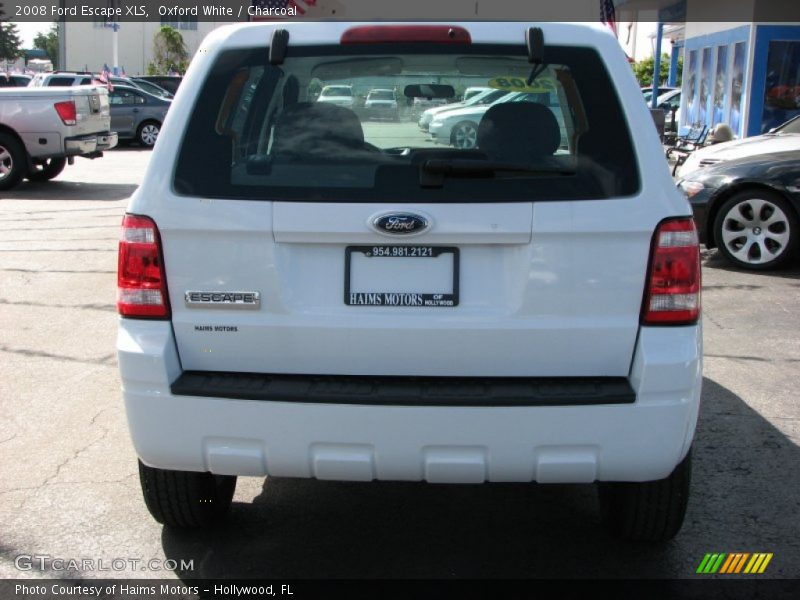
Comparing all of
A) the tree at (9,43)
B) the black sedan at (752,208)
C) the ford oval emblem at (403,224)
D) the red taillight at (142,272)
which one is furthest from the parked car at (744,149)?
the tree at (9,43)

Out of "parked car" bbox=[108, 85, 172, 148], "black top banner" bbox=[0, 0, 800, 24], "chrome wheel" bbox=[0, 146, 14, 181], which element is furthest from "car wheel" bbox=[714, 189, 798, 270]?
"parked car" bbox=[108, 85, 172, 148]

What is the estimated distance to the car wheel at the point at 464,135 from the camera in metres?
3.47

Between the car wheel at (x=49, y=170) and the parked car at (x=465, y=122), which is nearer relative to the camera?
the parked car at (x=465, y=122)

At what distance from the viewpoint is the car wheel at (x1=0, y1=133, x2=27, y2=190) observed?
16000 mm

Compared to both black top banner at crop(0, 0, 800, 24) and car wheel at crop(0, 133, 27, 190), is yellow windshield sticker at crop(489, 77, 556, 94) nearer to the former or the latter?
black top banner at crop(0, 0, 800, 24)

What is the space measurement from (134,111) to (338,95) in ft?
76.5

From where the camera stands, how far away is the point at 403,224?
3.19 m

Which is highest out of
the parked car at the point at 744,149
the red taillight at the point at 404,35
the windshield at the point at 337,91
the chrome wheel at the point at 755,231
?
the red taillight at the point at 404,35

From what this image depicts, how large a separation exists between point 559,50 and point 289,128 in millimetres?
919

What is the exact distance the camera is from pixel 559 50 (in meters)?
3.35

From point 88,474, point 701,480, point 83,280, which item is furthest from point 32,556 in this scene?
point 83,280

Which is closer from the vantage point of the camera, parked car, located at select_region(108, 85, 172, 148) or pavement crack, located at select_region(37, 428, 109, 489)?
pavement crack, located at select_region(37, 428, 109, 489)

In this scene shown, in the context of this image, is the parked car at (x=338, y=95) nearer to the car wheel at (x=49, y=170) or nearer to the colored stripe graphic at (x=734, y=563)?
the colored stripe graphic at (x=734, y=563)

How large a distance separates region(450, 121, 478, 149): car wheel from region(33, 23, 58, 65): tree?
115m
